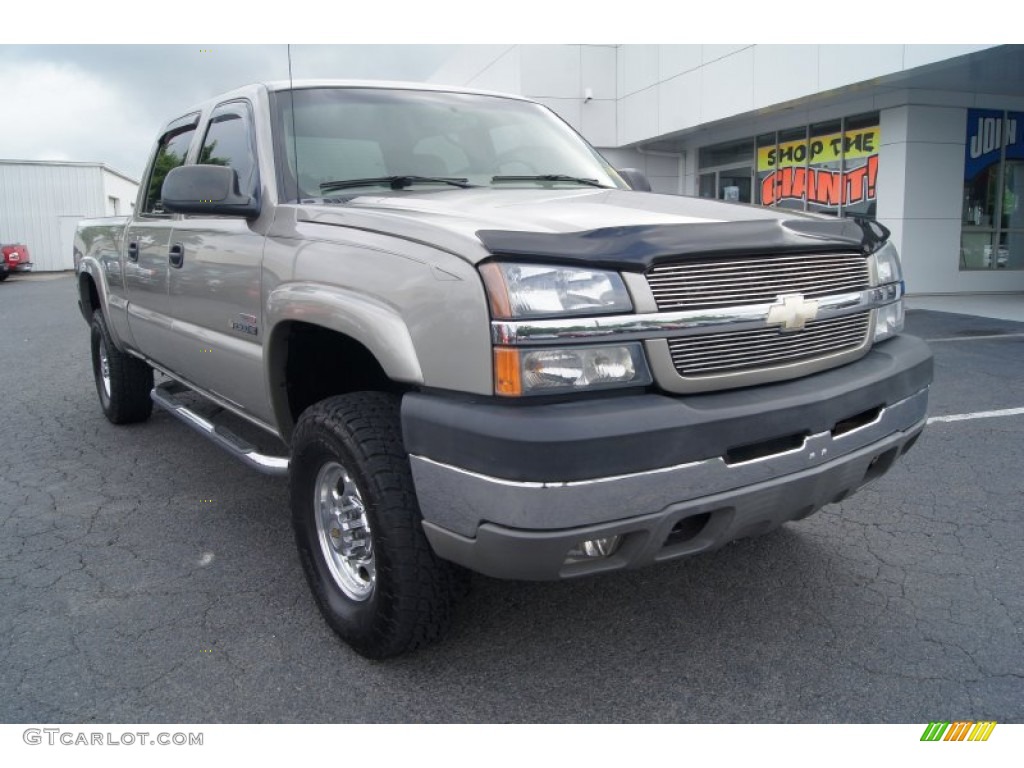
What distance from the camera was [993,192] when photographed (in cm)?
1448

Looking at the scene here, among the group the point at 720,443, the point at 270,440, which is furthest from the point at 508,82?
the point at 720,443

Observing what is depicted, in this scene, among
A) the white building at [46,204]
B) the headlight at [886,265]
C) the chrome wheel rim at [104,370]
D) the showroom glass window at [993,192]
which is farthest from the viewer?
the white building at [46,204]

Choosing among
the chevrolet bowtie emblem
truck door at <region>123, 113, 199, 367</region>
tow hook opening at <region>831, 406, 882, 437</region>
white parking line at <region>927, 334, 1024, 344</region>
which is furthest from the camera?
white parking line at <region>927, 334, 1024, 344</region>

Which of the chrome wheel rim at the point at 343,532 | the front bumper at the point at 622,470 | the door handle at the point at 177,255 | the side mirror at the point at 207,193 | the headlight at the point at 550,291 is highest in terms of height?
the side mirror at the point at 207,193

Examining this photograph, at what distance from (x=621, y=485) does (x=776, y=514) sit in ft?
1.97

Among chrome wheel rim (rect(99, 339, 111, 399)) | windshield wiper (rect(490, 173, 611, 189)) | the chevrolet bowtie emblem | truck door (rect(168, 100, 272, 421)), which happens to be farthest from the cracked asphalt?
windshield wiper (rect(490, 173, 611, 189))

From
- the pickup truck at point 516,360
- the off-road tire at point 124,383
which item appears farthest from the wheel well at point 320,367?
the off-road tire at point 124,383

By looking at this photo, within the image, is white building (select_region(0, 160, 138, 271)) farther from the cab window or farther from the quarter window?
the cab window

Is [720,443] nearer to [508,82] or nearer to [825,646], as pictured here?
[825,646]

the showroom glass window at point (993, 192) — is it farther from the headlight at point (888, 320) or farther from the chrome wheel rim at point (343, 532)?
the chrome wheel rim at point (343, 532)

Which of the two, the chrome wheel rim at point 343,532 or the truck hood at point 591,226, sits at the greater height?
the truck hood at point 591,226

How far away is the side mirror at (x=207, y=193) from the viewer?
310 centimetres

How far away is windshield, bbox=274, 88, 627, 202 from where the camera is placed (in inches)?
130

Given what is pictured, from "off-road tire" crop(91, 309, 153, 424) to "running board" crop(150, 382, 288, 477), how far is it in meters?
0.70
